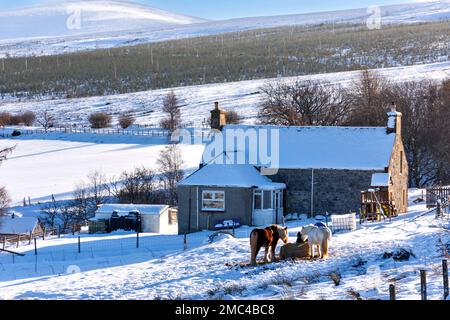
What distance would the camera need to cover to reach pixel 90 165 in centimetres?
7131

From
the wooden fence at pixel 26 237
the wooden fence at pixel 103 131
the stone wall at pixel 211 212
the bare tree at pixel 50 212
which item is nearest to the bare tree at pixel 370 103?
the wooden fence at pixel 103 131

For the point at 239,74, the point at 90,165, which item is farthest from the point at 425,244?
the point at 239,74

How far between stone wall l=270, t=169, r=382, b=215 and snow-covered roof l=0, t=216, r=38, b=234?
16.3 m

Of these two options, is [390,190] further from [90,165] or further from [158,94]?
[158,94]

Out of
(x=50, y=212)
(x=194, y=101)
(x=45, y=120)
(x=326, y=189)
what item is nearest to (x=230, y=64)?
(x=194, y=101)

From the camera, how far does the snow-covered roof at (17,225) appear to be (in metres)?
44.6

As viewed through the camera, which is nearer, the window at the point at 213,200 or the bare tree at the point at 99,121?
the window at the point at 213,200

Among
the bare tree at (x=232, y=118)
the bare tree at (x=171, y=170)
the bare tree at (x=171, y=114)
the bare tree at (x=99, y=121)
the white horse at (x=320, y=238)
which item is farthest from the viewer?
the bare tree at (x=99, y=121)

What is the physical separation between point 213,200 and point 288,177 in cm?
366

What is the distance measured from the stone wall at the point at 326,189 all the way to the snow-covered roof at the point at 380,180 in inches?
12.1

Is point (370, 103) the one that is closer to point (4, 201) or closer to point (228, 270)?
point (4, 201)

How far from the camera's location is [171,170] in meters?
61.1

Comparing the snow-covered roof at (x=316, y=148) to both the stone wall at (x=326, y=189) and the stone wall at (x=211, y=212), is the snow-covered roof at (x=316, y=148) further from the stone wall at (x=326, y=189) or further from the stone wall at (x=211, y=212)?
the stone wall at (x=211, y=212)

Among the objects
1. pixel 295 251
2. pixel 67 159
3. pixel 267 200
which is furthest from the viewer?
pixel 67 159
